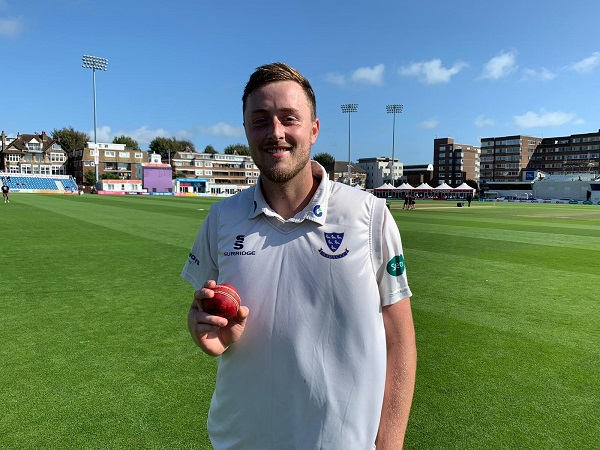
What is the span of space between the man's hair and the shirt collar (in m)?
0.39

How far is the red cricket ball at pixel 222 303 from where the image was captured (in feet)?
5.17

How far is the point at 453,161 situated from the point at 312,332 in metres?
148

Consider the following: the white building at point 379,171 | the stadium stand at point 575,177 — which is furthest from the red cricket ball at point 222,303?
the white building at point 379,171

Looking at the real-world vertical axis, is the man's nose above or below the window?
below

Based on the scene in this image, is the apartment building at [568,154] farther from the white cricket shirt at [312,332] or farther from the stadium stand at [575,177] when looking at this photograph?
the white cricket shirt at [312,332]

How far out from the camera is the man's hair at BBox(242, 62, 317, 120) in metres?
1.79

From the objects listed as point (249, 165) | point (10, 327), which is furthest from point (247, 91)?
point (249, 165)

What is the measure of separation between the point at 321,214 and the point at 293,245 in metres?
0.18

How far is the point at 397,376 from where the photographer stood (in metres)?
1.76

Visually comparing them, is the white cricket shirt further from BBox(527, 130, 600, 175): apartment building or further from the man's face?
BBox(527, 130, 600, 175): apartment building

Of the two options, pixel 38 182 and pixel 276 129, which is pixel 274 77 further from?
pixel 38 182

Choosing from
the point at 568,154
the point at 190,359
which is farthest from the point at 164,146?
the point at 190,359

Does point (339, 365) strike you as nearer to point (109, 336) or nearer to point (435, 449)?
point (435, 449)

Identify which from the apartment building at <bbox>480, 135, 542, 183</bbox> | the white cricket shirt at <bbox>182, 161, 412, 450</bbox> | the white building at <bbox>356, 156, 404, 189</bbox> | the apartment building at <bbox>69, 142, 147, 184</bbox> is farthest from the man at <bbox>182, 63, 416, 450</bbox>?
the white building at <bbox>356, 156, 404, 189</bbox>
